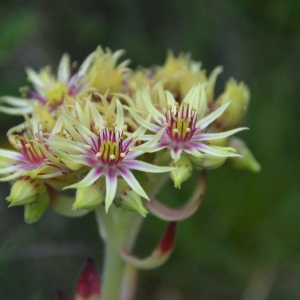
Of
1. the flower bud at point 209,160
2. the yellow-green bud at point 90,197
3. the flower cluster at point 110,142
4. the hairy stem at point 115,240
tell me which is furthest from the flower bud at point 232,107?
the yellow-green bud at point 90,197

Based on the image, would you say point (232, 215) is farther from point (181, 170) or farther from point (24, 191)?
→ point (24, 191)

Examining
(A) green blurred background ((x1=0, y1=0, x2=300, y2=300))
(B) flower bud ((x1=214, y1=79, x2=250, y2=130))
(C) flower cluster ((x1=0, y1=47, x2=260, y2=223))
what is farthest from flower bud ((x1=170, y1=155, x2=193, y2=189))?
(A) green blurred background ((x1=0, y1=0, x2=300, y2=300))

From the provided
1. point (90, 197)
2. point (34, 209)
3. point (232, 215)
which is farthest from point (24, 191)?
point (232, 215)

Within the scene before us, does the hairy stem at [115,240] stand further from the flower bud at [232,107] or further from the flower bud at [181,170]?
the flower bud at [232,107]

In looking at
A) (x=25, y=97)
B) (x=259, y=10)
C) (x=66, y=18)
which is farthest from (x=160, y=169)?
(x=66, y=18)

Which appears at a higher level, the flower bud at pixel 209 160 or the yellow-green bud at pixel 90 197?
the flower bud at pixel 209 160

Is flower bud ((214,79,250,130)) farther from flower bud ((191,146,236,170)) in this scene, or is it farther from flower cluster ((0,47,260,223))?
flower bud ((191,146,236,170))
